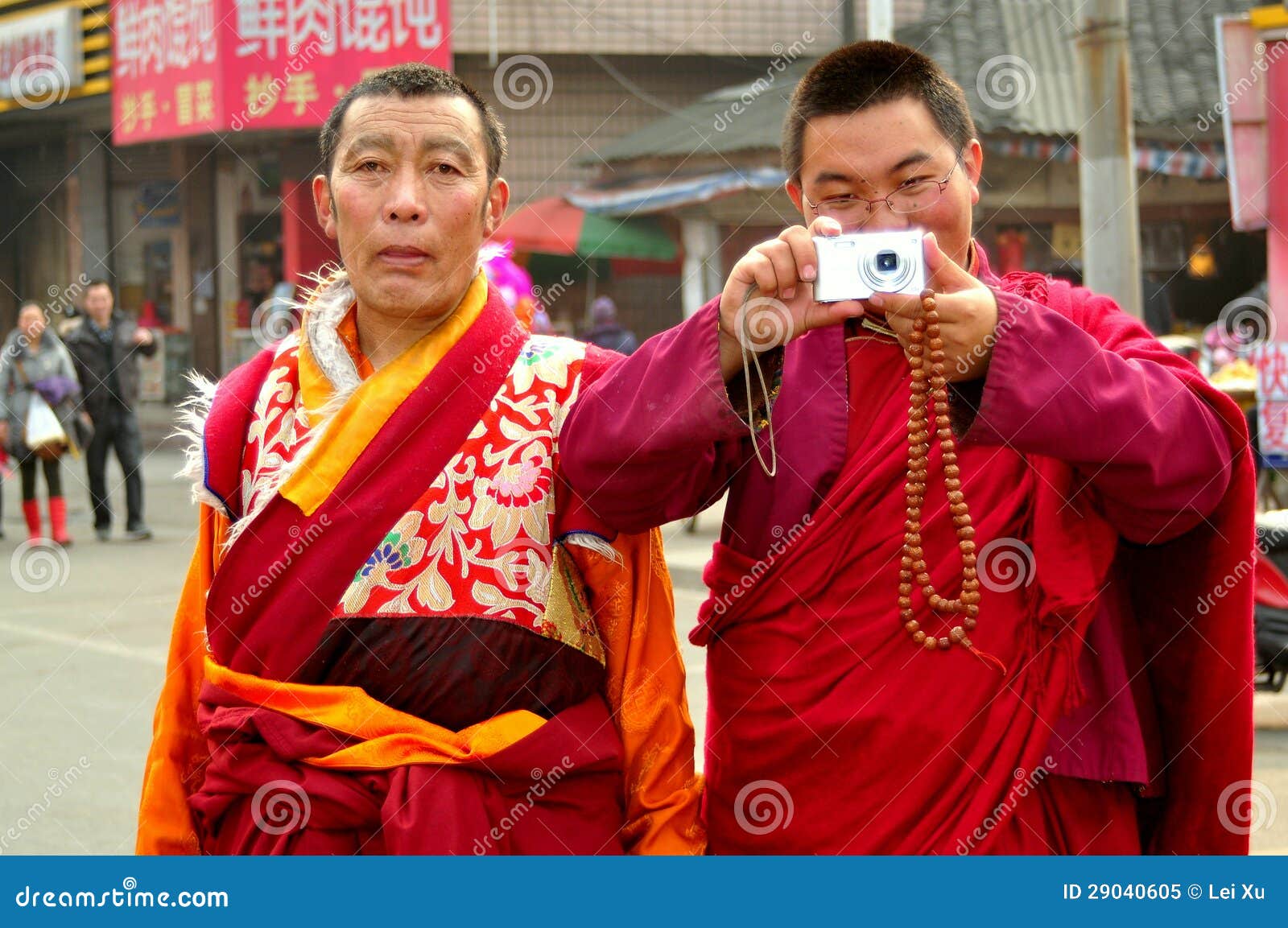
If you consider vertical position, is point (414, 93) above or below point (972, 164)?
above

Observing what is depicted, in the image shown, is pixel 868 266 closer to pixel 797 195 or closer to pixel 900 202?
pixel 900 202

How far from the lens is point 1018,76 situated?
12727mm

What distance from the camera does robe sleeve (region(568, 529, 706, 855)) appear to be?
224 cm

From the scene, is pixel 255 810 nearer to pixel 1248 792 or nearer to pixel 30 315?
pixel 1248 792

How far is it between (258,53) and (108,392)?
19.1ft

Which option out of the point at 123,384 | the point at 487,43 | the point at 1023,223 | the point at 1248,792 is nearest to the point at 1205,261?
the point at 1023,223

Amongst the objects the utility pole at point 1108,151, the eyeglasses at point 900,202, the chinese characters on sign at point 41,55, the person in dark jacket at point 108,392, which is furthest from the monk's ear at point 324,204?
the chinese characters on sign at point 41,55

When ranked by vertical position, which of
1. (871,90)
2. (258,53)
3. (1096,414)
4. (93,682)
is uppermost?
(258,53)

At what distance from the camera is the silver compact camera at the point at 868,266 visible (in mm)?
1876

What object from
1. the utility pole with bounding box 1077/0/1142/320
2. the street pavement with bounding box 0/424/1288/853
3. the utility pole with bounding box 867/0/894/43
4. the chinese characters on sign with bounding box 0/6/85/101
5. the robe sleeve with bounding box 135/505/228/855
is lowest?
the street pavement with bounding box 0/424/1288/853

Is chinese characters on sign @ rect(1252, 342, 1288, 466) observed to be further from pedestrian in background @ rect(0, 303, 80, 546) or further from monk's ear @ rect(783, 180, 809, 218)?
pedestrian in background @ rect(0, 303, 80, 546)

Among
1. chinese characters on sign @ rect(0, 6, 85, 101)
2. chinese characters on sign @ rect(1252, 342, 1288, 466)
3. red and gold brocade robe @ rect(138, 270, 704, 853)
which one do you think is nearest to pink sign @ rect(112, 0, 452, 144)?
chinese characters on sign @ rect(0, 6, 85, 101)

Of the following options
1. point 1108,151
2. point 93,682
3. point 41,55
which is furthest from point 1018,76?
point 41,55

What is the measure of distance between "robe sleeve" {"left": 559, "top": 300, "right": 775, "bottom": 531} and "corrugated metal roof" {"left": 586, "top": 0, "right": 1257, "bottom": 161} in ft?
34.9
